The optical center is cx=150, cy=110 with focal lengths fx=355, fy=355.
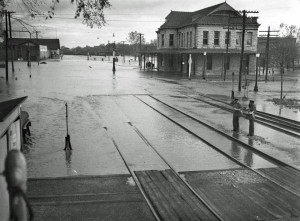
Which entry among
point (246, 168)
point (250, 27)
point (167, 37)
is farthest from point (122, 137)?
point (167, 37)

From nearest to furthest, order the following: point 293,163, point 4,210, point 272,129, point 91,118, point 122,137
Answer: point 4,210, point 293,163, point 122,137, point 272,129, point 91,118

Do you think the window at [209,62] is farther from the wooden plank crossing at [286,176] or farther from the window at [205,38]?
the wooden plank crossing at [286,176]

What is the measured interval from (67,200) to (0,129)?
2315 millimetres

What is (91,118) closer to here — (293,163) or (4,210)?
(293,163)

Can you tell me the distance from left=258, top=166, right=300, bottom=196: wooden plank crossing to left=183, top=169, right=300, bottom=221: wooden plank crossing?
316 millimetres

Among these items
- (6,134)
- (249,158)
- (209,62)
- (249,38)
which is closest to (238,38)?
(249,38)

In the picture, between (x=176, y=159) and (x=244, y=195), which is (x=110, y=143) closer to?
(x=176, y=159)

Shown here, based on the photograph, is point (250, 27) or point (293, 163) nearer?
point (293, 163)

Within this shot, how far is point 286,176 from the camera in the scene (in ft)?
32.0

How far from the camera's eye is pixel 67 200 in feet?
26.0

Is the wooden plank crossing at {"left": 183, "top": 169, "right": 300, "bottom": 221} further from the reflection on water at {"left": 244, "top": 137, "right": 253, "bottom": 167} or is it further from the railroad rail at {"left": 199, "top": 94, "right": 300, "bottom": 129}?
the railroad rail at {"left": 199, "top": 94, "right": 300, "bottom": 129}

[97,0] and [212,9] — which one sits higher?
[212,9]

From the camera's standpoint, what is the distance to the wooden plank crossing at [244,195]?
7.32 m

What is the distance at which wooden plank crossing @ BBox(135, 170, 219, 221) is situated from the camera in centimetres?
720
